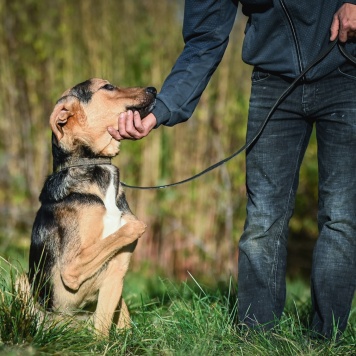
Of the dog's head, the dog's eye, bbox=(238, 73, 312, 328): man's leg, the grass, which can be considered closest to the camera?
the grass

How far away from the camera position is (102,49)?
727 cm

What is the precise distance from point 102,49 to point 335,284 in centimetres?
474

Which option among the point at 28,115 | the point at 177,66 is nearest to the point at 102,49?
the point at 28,115

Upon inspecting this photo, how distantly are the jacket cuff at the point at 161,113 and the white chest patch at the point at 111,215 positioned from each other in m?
0.48

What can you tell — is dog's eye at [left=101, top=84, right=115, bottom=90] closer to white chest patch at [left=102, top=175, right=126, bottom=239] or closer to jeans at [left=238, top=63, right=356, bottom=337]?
white chest patch at [left=102, top=175, right=126, bottom=239]

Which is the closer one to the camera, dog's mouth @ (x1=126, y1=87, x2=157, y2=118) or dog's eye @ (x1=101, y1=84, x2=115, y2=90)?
dog's mouth @ (x1=126, y1=87, x2=157, y2=118)

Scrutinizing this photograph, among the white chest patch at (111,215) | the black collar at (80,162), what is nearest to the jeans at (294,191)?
the white chest patch at (111,215)

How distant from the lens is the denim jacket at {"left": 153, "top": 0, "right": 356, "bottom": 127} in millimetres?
3221

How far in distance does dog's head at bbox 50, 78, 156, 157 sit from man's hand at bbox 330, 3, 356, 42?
3.62ft

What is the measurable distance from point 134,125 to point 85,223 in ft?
2.00

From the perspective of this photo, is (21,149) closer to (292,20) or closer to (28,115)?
(28,115)

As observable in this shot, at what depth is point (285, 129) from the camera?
3398 mm

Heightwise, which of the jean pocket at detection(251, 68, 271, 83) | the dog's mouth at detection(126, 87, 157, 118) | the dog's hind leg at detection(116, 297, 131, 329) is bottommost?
the dog's hind leg at detection(116, 297, 131, 329)

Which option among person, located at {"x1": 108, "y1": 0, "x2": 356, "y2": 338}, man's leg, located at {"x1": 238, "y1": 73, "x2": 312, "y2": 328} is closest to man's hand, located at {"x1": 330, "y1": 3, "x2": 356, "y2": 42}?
person, located at {"x1": 108, "y1": 0, "x2": 356, "y2": 338}
